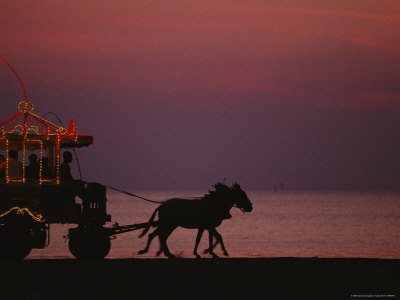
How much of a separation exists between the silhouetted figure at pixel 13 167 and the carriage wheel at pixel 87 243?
1951 millimetres

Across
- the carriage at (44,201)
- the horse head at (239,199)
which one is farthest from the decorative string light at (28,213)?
the horse head at (239,199)

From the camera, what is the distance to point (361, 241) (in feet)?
215

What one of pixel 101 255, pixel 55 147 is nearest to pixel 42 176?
pixel 55 147

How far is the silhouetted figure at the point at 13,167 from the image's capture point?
64.1 ft

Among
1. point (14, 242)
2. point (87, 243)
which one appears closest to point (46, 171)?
point (14, 242)

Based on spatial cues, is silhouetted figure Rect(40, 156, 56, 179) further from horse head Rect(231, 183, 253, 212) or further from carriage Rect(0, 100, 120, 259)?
horse head Rect(231, 183, 253, 212)

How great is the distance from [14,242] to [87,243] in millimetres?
1793
